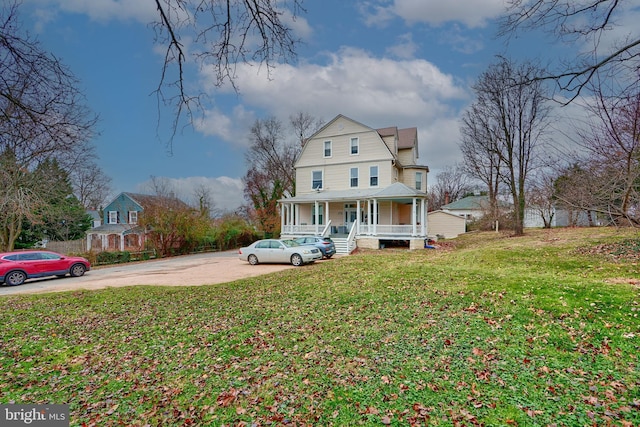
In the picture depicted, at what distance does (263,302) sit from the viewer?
826 cm

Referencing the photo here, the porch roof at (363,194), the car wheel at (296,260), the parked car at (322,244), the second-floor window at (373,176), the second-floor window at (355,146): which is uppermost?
the second-floor window at (355,146)

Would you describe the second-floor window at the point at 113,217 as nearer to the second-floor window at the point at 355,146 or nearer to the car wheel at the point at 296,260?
the second-floor window at the point at 355,146

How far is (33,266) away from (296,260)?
12.2 meters

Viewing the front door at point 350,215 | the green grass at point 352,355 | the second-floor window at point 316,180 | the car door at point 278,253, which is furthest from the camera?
the second-floor window at point 316,180

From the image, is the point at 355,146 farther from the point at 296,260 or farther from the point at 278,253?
the point at 296,260

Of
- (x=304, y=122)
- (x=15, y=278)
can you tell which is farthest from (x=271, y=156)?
(x=15, y=278)

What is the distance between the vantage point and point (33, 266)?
14.6 meters

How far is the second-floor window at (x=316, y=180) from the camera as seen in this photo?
88.2 feet

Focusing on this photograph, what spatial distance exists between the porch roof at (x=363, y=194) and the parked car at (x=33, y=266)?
1421cm

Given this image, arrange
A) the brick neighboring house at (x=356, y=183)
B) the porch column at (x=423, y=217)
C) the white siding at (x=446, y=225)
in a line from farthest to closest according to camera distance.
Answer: the white siding at (x=446, y=225) < the brick neighboring house at (x=356, y=183) < the porch column at (x=423, y=217)

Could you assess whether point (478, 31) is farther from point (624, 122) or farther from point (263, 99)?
point (624, 122)

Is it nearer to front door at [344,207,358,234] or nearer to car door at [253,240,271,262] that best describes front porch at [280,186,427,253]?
front door at [344,207,358,234]

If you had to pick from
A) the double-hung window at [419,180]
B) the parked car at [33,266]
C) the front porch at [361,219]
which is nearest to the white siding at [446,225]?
the double-hung window at [419,180]

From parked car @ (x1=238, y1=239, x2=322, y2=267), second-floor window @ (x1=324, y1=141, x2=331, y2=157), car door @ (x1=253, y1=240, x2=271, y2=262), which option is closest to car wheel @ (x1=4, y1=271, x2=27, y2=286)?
parked car @ (x1=238, y1=239, x2=322, y2=267)
